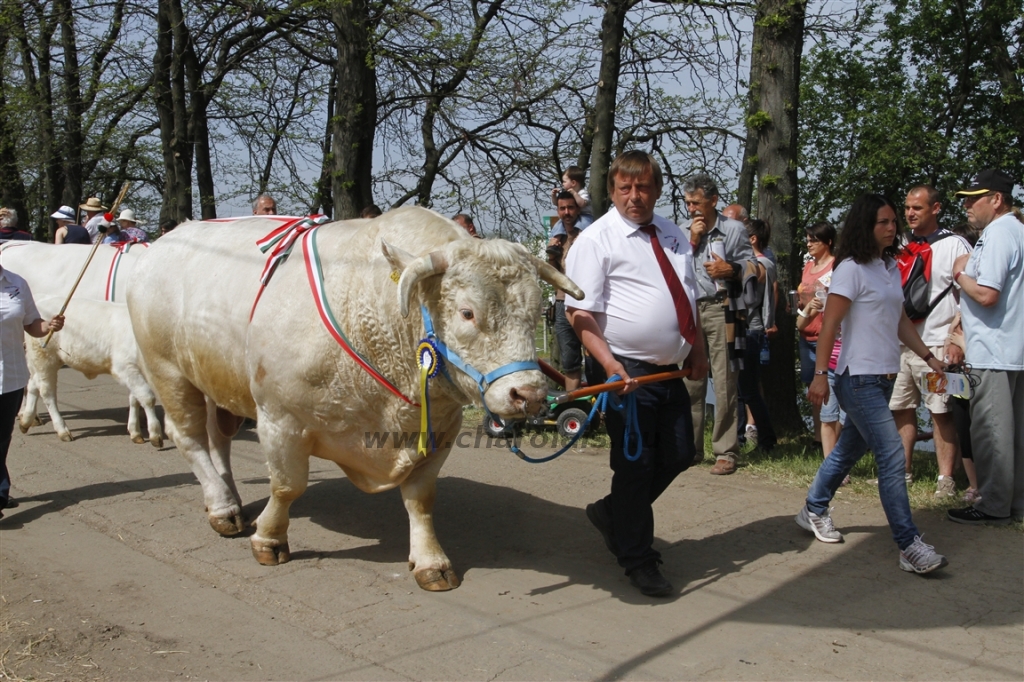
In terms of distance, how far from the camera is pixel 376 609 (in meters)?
4.54

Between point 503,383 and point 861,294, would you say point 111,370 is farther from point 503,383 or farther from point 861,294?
point 861,294

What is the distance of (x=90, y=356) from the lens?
8.87 metres

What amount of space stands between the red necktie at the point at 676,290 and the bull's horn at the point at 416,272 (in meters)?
1.10

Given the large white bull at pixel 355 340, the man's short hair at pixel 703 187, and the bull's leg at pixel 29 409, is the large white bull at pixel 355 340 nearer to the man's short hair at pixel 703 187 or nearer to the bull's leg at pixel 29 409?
the man's short hair at pixel 703 187

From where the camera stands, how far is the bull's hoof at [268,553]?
5199mm

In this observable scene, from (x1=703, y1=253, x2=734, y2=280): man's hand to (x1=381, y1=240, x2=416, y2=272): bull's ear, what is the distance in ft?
10.8

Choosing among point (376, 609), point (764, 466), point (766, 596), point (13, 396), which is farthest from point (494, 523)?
point (13, 396)

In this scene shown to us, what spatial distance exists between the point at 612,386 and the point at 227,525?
9.10 ft

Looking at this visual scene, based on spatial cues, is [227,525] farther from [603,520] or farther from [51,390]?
[51,390]

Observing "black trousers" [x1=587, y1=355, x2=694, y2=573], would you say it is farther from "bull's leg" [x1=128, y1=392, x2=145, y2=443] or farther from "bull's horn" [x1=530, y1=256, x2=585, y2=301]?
"bull's leg" [x1=128, y1=392, x2=145, y2=443]

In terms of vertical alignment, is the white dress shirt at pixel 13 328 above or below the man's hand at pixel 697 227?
below

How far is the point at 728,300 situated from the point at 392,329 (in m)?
3.43

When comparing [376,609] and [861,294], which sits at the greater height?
[861,294]

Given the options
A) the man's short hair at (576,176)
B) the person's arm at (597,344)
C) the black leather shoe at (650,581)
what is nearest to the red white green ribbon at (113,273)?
the man's short hair at (576,176)
